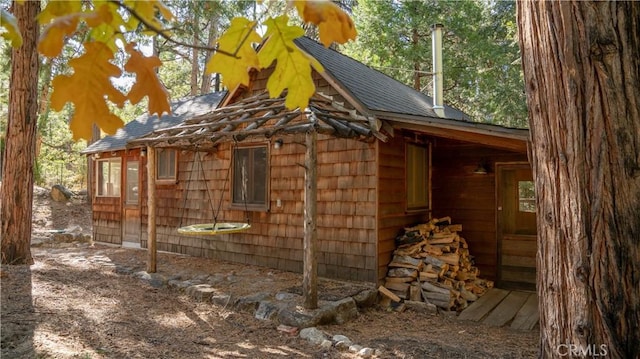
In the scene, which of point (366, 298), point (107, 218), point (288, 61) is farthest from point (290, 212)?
point (107, 218)

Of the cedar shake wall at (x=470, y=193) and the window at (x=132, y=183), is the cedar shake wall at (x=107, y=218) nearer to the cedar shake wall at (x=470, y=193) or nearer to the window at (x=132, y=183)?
the window at (x=132, y=183)

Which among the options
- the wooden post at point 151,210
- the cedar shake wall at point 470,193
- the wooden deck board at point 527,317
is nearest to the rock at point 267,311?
the wooden post at point 151,210

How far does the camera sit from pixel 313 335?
4.46 m

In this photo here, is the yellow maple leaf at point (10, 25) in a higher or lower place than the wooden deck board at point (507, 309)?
higher

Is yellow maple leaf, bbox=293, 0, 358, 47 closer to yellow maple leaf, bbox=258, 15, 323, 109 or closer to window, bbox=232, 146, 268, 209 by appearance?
yellow maple leaf, bbox=258, 15, 323, 109

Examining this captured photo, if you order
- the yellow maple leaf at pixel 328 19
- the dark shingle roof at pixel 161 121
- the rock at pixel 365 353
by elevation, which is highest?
the dark shingle roof at pixel 161 121

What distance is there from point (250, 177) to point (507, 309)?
15.9 ft

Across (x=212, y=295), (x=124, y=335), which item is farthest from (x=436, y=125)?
(x=124, y=335)

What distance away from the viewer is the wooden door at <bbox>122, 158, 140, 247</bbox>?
998 centimetres

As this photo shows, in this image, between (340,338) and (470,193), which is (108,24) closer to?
(340,338)

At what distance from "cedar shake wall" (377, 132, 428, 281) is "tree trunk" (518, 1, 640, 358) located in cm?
458

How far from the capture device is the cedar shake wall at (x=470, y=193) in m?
6.85

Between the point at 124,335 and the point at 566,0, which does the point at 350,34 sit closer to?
the point at 566,0
